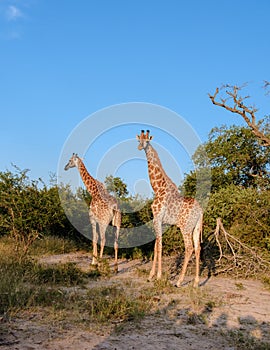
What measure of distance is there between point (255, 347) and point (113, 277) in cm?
494

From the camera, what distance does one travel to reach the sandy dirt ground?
4.32m

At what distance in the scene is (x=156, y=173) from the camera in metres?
9.00

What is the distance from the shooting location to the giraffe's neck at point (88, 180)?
36.0 feet

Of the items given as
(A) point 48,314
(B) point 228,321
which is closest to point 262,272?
(B) point 228,321

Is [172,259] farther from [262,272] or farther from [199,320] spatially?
[199,320]

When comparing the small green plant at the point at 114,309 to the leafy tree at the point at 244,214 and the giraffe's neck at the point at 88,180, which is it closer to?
the giraffe's neck at the point at 88,180

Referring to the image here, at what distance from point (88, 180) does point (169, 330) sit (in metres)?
6.78

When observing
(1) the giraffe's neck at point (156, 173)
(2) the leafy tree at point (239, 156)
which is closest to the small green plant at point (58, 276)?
(1) the giraffe's neck at point (156, 173)

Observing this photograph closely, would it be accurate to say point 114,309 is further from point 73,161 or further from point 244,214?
point 244,214

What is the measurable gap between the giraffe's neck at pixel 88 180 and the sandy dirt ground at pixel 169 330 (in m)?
4.81

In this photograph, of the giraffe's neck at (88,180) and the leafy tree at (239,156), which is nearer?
the giraffe's neck at (88,180)

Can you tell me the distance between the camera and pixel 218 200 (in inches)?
505

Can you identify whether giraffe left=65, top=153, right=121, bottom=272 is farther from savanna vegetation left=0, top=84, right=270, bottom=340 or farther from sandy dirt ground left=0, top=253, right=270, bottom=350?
sandy dirt ground left=0, top=253, right=270, bottom=350

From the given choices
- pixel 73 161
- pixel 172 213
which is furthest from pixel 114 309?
pixel 73 161
